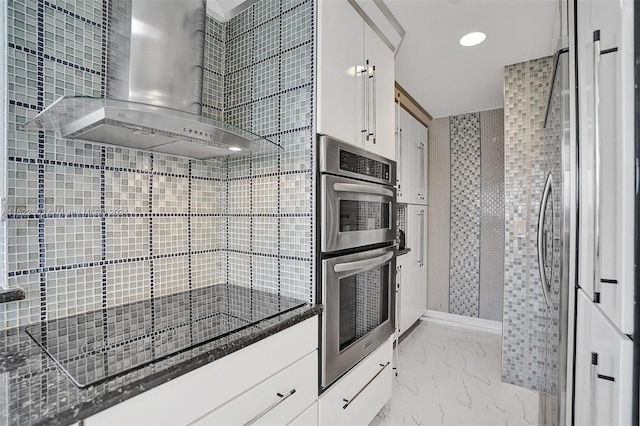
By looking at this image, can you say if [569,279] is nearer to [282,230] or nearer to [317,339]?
[317,339]

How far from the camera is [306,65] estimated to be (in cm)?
139

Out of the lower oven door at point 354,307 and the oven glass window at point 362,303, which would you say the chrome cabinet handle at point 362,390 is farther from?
the oven glass window at point 362,303

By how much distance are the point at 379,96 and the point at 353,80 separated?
0.31 meters

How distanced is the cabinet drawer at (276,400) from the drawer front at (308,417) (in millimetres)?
24

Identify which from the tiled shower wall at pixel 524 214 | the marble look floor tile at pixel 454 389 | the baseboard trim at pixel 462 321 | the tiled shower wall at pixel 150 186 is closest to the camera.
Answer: the tiled shower wall at pixel 150 186

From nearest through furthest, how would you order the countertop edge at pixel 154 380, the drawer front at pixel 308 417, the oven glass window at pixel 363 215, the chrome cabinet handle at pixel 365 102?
the countertop edge at pixel 154 380 → the drawer front at pixel 308 417 → the oven glass window at pixel 363 215 → the chrome cabinet handle at pixel 365 102

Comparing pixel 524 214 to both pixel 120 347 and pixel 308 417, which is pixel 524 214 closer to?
pixel 308 417

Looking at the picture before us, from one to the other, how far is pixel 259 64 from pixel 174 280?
3.71 feet

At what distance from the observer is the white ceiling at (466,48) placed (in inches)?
71.7

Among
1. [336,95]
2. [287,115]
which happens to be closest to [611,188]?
[336,95]

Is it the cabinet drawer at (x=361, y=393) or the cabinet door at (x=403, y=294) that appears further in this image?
the cabinet door at (x=403, y=294)

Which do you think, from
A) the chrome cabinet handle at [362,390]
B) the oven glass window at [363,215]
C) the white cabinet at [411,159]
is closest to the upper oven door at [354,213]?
the oven glass window at [363,215]

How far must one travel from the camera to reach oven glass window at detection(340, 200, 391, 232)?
→ 59.6 inches

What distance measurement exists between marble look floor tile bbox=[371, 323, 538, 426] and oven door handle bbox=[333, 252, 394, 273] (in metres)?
1.05
